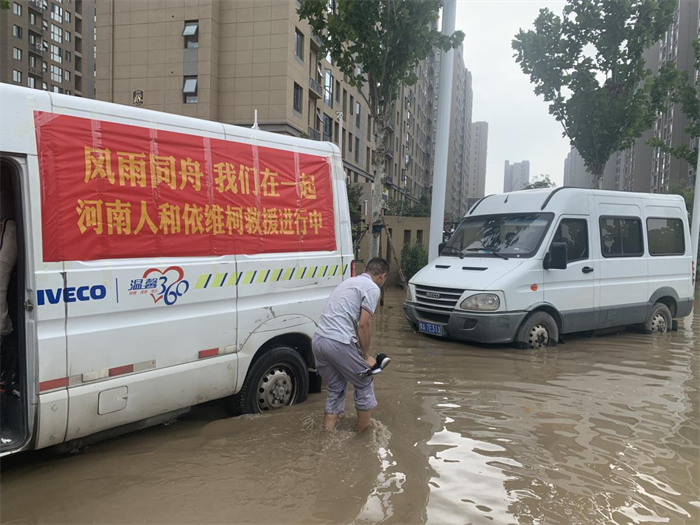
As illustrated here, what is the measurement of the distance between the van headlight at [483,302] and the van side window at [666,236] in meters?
3.88

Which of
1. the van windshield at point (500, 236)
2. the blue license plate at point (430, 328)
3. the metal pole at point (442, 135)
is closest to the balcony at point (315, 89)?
the metal pole at point (442, 135)

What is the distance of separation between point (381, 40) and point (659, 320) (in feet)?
25.0

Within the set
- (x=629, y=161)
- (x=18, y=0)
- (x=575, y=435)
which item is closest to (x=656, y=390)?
(x=575, y=435)

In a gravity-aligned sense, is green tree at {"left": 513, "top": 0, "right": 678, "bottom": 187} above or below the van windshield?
above

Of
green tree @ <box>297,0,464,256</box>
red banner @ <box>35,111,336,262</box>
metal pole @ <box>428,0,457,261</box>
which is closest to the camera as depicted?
red banner @ <box>35,111,336,262</box>

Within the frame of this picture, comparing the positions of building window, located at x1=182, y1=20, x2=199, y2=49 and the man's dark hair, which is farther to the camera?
building window, located at x1=182, y1=20, x2=199, y2=49

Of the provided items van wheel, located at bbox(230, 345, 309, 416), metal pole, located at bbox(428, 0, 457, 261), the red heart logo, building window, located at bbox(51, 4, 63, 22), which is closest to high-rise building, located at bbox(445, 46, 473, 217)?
building window, located at bbox(51, 4, 63, 22)

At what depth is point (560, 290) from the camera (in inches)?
320

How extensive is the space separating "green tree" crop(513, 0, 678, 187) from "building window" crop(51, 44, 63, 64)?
5404 cm

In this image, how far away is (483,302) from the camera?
753 cm

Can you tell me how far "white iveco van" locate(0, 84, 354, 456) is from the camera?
3.33m

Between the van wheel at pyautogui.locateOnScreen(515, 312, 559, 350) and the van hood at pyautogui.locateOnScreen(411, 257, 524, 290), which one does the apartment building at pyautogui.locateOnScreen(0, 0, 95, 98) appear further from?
the van wheel at pyautogui.locateOnScreen(515, 312, 559, 350)

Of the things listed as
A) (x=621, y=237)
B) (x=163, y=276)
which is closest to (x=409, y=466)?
(x=163, y=276)

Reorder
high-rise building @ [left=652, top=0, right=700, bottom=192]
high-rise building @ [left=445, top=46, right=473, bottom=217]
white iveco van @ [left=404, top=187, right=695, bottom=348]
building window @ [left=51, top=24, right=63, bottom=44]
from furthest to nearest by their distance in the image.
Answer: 1. high-rise building @ [left=445, top=46, right=473, bottom=217]
2. high-rise building @ [left=652, top=0, right=700, bottom=192]
3. building window @ [left=51, top=24, right=63, bottom=44]
4. white iveco van @ [left=404, top=187, right=695, bottom=348]
